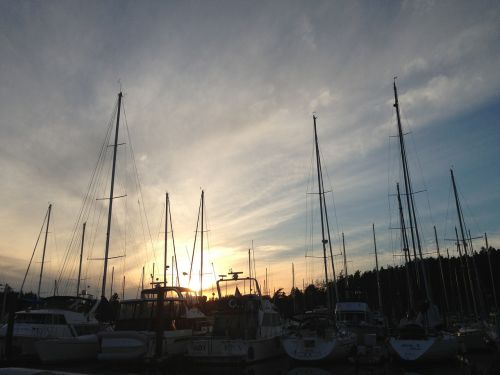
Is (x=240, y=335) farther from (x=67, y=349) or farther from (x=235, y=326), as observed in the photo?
(x=67, y=349)

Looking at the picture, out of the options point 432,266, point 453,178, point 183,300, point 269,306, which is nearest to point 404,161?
point 453,178

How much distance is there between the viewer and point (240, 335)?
23.7 metres

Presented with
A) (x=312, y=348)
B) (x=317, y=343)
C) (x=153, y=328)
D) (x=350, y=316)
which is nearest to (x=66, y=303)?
(x=153, y=328)

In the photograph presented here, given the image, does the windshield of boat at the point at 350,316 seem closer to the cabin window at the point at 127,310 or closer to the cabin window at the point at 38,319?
the cabin window at the point at 127,310

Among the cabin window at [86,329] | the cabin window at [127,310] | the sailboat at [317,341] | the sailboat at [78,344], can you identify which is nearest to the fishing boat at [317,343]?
the sailboat at [317,341]

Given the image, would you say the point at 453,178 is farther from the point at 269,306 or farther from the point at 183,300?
the point at 183,300

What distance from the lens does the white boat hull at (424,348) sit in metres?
21.1

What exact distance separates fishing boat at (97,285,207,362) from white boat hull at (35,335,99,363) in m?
2.30

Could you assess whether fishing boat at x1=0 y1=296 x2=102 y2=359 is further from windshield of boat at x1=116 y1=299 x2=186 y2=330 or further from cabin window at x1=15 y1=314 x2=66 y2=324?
windshield of boat at x1=116 y1=299 x2=186 y2=330

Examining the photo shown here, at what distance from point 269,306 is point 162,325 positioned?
8.59m

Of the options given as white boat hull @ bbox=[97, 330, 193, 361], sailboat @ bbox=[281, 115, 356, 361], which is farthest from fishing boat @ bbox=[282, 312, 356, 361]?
white boat hull @ bbox=[97, 330, 193, 361]

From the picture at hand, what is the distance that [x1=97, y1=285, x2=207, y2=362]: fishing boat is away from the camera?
20.4 meters

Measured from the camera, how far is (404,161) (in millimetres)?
34312

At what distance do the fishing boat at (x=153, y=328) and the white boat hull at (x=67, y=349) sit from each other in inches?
90.5
